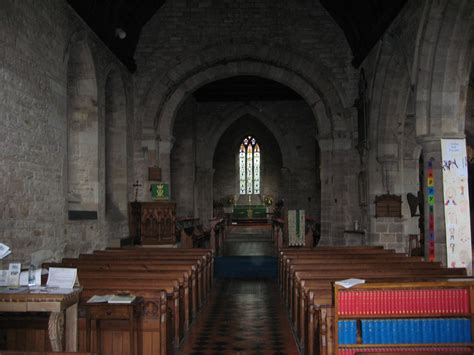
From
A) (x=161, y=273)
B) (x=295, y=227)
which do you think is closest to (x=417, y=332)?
(x=161, y=273)

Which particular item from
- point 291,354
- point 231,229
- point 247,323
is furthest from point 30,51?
point 231,229

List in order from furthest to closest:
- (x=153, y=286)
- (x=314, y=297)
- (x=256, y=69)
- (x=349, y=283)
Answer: (x=256, y=69) → (x=153, y=286) → (x=314, y=297) → (x=349, y=283)

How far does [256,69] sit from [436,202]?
7524 millimetres

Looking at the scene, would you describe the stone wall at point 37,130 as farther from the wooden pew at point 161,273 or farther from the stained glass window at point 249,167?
the stained glass window at point 249,167

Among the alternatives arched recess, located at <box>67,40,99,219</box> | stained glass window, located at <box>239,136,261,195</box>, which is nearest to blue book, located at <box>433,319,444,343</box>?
arched recess, located at <box>67,40,99,219</box>

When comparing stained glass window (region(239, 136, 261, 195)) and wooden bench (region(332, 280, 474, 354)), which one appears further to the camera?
stained glass window (region(239, 136, 261, 195))

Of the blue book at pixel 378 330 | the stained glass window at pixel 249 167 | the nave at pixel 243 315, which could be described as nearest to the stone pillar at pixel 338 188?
the nave at pixel 243 315

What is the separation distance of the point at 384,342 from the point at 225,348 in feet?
6.27

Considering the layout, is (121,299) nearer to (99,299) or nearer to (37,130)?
(99,299)

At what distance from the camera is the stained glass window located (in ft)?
89.7

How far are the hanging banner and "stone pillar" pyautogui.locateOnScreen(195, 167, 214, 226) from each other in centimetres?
1458

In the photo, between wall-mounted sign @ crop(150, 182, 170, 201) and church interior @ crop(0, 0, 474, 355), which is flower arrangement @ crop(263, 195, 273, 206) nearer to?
church interior @ crop(0, 0, 474, 355)

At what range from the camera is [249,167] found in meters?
27.3

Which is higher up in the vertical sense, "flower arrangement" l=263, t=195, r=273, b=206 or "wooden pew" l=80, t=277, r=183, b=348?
"flower arrangement" l=263, t=195, r=273, b=206
